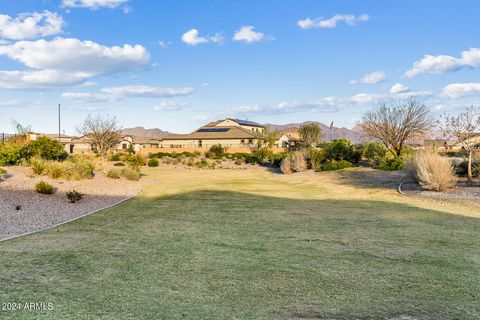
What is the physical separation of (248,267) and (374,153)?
2990 cm

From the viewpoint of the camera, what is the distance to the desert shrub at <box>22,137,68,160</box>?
2528cm

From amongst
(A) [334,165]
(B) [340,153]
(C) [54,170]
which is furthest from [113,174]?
(B) [340,153]

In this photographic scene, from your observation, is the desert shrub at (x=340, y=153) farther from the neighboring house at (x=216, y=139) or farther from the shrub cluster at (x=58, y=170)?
the neighboring house at (x=216, y=139)

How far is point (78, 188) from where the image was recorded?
58.1 feet

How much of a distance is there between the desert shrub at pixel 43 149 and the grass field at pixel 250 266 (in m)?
15.5

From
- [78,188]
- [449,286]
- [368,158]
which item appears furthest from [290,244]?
[368,158]

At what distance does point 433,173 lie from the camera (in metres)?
17.1

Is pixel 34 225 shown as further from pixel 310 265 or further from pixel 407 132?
pixel 407 132

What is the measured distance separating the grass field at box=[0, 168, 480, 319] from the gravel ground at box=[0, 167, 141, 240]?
1.01m

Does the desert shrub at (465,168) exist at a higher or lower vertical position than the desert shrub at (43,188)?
higher

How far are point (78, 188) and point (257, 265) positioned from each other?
529 inches

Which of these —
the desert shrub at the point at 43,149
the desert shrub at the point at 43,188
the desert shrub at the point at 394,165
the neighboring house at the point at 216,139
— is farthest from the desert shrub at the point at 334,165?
the neighboring house at the point at 216,139

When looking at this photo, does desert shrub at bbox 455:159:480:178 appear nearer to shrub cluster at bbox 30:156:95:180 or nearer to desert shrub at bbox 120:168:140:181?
desert shrub at bbox 120:168:140:181

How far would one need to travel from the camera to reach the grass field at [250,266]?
4.92 metres
